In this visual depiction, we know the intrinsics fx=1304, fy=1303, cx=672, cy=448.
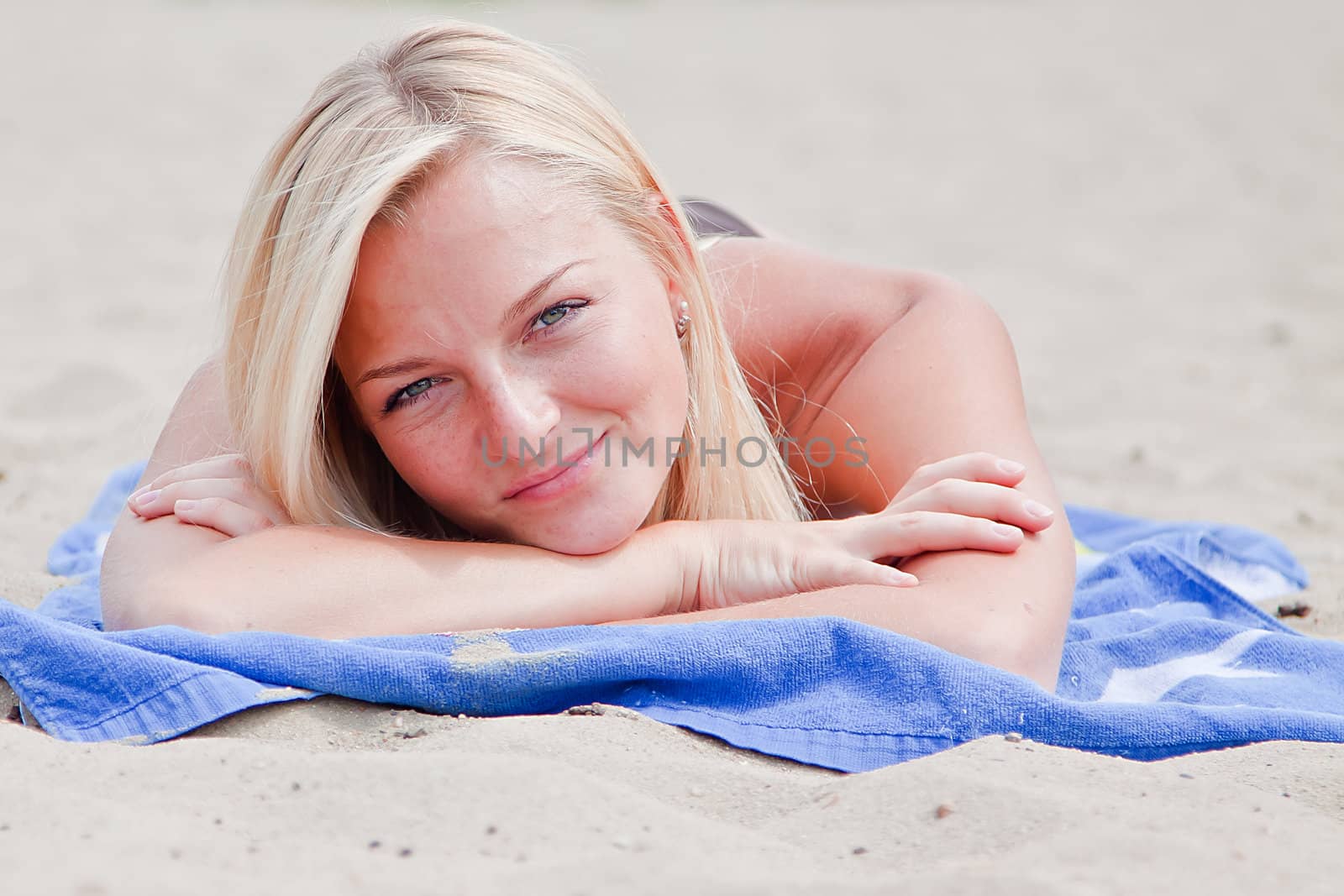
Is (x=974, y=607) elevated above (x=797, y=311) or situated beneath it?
situated beneath

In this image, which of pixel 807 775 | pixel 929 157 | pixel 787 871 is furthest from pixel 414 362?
pixel 929 157

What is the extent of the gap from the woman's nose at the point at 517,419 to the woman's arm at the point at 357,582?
0.62ft

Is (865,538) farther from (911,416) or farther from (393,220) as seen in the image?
(393,220)

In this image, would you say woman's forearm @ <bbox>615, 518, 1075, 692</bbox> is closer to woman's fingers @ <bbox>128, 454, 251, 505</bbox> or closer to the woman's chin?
the woman's chin

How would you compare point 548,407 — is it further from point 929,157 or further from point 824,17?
point 824,17

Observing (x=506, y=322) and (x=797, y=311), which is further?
(x=797, y=311)

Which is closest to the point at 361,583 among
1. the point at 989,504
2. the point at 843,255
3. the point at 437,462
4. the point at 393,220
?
the point at 437,462

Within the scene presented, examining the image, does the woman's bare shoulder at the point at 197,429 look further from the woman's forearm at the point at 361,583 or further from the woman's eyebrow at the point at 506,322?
the woman's eyebrow at the point at 506,322

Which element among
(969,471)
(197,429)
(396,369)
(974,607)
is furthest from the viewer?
(197,429)

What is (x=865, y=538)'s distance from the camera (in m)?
2.20

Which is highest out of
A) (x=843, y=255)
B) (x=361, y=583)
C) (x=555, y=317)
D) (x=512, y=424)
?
(x=555, y=317)

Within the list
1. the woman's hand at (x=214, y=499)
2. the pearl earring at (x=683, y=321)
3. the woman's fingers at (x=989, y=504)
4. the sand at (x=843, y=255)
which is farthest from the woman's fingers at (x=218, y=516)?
the woman's fingers at (x=989, y=504)

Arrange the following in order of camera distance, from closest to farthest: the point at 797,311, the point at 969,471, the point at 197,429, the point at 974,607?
the point at 974,607 → the point at 969,471 → the point at 197,429 → the point at 797,311

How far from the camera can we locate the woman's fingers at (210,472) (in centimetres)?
236
